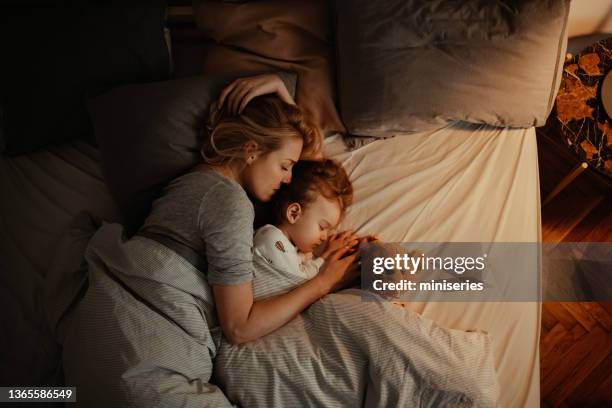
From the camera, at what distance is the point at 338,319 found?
1010mm

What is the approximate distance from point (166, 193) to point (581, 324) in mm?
1341

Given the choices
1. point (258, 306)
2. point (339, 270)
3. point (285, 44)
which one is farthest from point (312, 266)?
point (285, 44)

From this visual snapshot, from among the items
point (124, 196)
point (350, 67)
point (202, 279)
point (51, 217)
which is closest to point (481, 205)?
point (350, 67)

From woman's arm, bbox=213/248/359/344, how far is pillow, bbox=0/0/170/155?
27.2 inches

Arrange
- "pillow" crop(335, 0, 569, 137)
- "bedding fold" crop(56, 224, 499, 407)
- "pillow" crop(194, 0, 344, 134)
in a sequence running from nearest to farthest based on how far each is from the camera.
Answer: "bedding fold" crop(56, 224, 499, 407) → "pillow" crop(335, 0, 569, 137) → "pillow" crop(194, 0, 344, 134)

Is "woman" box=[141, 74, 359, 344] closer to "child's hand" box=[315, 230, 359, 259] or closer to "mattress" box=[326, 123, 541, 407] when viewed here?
"child's hand" box=[315, 230, 359, 259]

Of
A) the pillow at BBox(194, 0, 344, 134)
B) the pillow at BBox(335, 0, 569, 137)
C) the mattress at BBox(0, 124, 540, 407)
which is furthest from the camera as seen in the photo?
the pillow at BBox(194, 0, 344, 134)

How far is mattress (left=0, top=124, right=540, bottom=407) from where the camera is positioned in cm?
108

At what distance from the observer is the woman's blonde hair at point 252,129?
1.10 metres

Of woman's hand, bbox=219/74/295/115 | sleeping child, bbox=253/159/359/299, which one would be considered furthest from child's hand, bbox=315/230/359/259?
woman's hand, bbox=219/74/295/115

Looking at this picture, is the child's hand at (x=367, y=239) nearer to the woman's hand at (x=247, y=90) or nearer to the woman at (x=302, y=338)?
the woman at (x=302, y=338)

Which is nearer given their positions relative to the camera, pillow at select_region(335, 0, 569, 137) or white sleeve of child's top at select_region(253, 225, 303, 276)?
white sleeve of child's top at select_region(253, 225, 303, 276)

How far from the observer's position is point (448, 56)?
3.98ft

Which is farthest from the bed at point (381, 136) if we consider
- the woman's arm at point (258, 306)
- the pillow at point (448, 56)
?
the woman's arm at point (258, 306)
